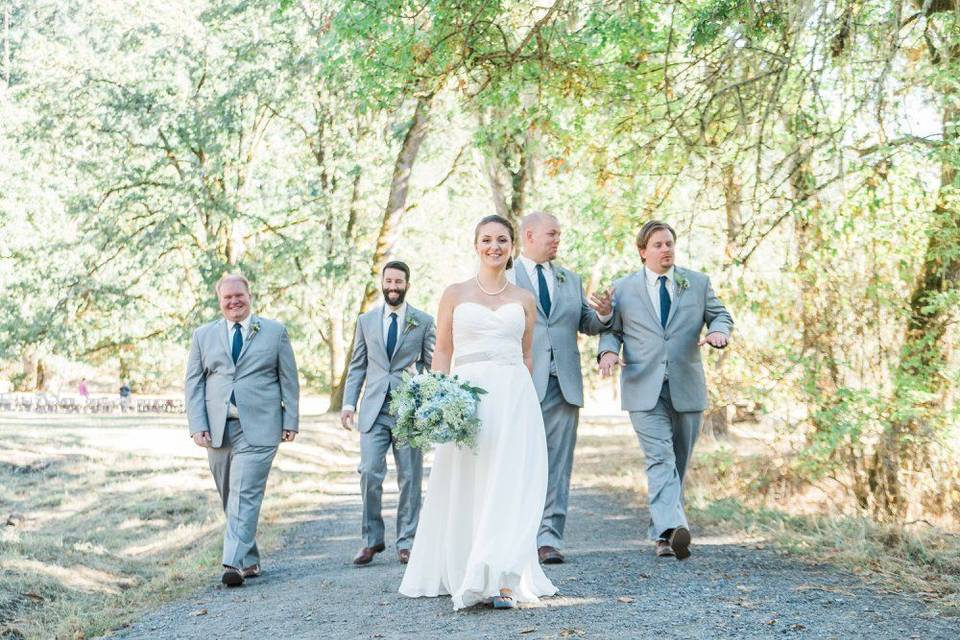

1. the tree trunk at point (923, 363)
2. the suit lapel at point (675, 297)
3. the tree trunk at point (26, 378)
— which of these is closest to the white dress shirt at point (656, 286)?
the suit lapel at point (675, 297)

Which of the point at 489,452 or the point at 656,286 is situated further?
the point at 656,286

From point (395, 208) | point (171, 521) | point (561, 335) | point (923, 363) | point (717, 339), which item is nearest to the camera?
point (717, 339)

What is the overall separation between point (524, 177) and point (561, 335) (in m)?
15.6

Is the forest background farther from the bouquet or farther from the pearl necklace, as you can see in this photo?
the bouquet

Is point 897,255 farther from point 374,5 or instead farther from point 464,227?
point 464,227

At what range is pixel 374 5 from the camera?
1088 centimetres

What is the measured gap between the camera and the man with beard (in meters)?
8.73

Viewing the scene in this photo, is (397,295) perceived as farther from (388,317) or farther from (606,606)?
(606,606)

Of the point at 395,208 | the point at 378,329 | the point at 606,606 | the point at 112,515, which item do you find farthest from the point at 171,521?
the point at 395,208

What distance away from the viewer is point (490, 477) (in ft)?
21.4

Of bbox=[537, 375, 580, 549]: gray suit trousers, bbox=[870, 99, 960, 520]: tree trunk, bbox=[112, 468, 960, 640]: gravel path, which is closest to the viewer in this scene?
bbox=[112, 468, 960, 640]: gravel path

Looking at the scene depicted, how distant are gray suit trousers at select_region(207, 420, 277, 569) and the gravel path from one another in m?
0.27

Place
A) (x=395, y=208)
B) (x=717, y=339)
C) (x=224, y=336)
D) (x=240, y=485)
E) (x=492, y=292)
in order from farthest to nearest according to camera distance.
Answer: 1. (x=395, y=208)
2. (x=224, y=336)
3. (x=240, y=485)
4. (x=717, y=339)
5. (x=492, y=292)

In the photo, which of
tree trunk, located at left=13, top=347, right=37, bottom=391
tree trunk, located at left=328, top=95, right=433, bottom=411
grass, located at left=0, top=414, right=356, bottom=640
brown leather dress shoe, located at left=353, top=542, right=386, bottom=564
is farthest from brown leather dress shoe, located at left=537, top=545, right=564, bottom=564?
tree trunk, located at left=13, top=347, right=37, bottom=391
